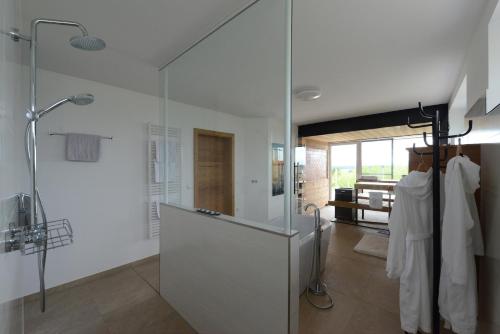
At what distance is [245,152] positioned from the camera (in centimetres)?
215

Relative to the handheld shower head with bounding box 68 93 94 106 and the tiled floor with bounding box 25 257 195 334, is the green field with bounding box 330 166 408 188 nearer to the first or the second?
the tiled floor with bounding box 25 257 195 334

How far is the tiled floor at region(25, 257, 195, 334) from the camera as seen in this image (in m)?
1.83

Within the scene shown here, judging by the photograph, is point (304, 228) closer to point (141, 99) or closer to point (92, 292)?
point (92, 292)

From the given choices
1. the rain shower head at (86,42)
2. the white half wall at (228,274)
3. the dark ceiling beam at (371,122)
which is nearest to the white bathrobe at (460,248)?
the white half wall at (228,274)

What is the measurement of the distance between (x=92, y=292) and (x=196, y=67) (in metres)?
2.78

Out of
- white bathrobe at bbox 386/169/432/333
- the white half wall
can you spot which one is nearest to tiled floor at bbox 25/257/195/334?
the white half wall

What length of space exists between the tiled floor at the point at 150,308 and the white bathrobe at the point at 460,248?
0.65 ft

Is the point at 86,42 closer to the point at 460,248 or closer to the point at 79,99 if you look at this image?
the point at 79,99

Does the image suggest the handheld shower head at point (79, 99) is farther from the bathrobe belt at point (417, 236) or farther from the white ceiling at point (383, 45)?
the bathrobe belt at point (417, 236)

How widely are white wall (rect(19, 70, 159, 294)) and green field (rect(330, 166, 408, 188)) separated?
6.25m

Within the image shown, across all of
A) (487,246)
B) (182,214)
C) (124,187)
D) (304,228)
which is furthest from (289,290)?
(124,187)

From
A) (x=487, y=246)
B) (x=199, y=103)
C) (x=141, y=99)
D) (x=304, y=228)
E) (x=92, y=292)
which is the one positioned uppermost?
(x=141, y=99)

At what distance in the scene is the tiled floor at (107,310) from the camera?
6.00 feet

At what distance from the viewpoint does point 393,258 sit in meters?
1.61
